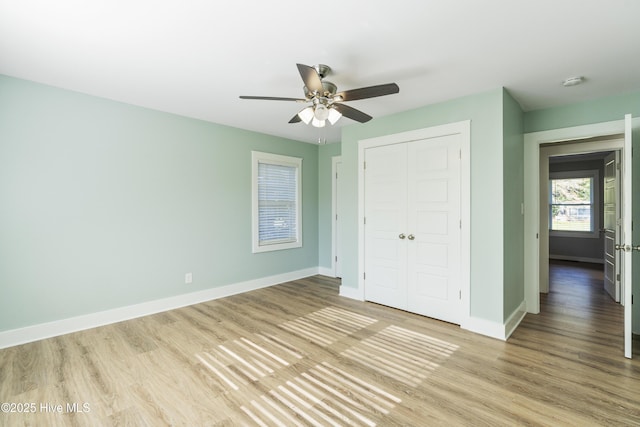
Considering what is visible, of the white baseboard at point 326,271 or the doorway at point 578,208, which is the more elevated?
the doorway at point 578,208

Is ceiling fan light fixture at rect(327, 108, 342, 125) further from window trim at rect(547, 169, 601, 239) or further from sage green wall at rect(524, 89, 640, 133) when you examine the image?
window trim at rect(547, 169, 601, 239)

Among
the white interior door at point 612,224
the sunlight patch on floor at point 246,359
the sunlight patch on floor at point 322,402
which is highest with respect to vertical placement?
A: the white interior door at point 612,224

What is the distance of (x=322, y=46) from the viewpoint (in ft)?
7.27

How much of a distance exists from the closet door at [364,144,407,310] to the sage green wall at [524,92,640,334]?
1.80 metres

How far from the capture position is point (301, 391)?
2080mm

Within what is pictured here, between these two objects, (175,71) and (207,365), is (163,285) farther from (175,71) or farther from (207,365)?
(175,71)

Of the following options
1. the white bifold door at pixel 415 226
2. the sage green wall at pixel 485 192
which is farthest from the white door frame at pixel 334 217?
the sage green wall at pixel 485 192

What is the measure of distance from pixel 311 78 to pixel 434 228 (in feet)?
7.37

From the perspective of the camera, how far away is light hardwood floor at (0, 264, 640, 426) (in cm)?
185

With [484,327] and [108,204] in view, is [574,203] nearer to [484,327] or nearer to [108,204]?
[484,327]

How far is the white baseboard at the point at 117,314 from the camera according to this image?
2.79 meters

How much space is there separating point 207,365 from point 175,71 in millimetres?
2565

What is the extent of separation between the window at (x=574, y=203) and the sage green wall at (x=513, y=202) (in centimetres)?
510

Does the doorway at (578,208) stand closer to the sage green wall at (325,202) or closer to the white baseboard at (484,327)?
the sage green wall at (325,202)
